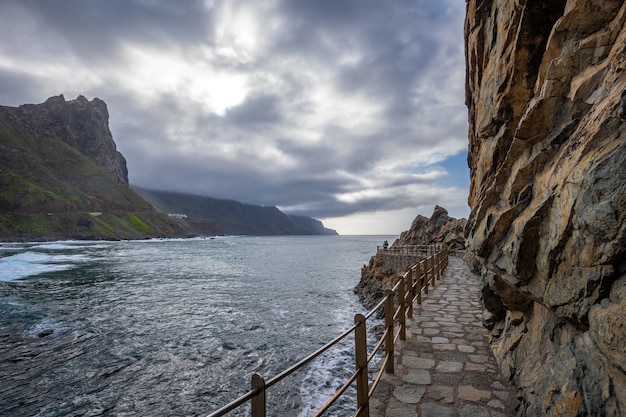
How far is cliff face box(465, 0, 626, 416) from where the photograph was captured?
3023mm

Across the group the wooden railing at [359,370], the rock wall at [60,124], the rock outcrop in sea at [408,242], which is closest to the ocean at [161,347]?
the rock outcrop in sea at [408,242]

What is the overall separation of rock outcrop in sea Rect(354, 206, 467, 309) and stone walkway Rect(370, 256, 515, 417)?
8.74 metres

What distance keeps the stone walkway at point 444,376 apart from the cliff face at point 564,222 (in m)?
0.46

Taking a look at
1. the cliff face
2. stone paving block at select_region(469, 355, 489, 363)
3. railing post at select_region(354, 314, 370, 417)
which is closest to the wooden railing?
railing post at select_region(354, 314, 370, 417)

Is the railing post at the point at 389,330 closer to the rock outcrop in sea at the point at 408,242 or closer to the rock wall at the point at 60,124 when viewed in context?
the rock outcrop in sea at the point at 408,242

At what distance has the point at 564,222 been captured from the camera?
12.3 feet

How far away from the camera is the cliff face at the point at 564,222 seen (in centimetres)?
302

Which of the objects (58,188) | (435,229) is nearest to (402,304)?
(435,229)

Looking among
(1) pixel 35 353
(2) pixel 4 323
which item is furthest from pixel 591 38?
(2) pixel 4 323

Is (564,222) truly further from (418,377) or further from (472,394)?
(418,377)

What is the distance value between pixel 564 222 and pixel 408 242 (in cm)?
4976

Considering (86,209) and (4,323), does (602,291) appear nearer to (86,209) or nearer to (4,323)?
(4,323)

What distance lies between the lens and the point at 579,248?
3477mm

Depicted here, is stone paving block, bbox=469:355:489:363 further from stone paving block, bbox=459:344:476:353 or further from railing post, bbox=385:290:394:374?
railing post, bbox=385:290:394:374
